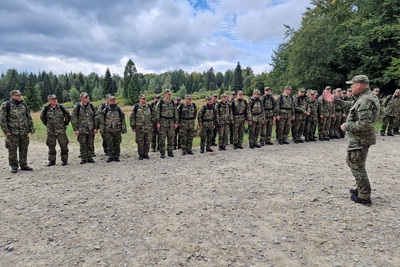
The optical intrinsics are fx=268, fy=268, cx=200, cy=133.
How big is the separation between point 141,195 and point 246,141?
8385 mm

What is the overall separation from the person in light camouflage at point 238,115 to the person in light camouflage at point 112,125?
453 cm

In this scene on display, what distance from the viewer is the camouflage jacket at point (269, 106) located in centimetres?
1180

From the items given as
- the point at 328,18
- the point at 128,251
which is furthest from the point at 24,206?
the point at 328,18

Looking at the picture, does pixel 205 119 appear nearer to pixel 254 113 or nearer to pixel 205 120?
pixel 205 120

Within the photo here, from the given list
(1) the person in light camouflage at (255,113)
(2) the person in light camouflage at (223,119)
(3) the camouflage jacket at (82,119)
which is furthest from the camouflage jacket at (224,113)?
(3) the camouflage jacket at (82,119)

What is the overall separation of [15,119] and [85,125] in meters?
2.02

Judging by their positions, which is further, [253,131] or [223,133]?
[253,131]

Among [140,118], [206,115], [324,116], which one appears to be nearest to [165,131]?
[140,118]

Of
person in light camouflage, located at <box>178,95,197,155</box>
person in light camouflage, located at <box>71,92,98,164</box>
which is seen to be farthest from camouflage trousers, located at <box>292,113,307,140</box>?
person in light camouflage, located at <box>71,92,98,164</box>

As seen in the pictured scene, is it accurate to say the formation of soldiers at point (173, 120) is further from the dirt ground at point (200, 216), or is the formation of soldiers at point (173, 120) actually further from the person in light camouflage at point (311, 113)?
the dirt ground at point (200, 216)

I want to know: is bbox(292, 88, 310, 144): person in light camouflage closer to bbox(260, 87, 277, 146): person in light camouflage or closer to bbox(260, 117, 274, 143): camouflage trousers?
bbox(260, 87, 277, 146): person in light camouflage

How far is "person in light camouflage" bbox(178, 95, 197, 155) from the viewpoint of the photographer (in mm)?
10516

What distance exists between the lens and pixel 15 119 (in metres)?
8.19

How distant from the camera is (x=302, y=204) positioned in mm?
5355
